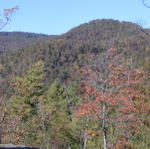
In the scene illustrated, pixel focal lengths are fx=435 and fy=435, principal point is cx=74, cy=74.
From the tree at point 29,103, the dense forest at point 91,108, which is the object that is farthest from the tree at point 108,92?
the tree at point 29,103

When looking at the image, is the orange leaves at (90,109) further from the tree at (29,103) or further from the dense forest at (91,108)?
the tree at (29,103)

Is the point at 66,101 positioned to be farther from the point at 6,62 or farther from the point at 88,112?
the point at 6,62

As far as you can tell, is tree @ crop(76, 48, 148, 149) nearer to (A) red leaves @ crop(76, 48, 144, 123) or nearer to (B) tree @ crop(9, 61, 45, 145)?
(A) red leaves @ crop(76, 48, 144, 123)

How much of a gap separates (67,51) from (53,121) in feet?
329

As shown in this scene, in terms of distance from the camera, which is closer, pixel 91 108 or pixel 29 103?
pixel 91 108

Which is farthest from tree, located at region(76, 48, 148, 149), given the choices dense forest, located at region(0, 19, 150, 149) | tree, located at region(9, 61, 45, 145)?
tree, located at region(9, 61, 45, 145)

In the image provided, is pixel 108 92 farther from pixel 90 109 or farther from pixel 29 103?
pixel 29 103

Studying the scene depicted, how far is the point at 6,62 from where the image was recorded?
11769 cm

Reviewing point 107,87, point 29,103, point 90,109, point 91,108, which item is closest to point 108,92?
point 107,87

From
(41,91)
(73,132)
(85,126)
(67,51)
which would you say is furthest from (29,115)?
(67,51)

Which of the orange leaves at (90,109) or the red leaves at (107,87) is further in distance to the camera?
the orange leaves at (90,109)

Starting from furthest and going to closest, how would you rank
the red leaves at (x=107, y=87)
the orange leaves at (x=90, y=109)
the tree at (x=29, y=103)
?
the tree at (x=29, y=103), the orange leaves at (x=90, y=109), the red leaves at (x=107, y=87)

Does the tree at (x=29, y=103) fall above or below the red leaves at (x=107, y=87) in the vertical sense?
below

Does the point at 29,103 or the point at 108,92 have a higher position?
the point at 108,92
